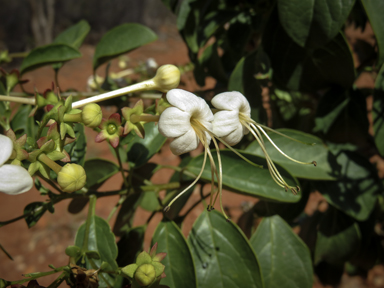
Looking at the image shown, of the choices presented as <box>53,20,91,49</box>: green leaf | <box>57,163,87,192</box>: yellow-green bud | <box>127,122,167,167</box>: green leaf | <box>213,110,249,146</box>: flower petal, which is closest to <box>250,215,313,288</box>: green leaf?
<box>127,122,167,167</box>: green leaf

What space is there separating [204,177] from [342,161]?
1.48ft

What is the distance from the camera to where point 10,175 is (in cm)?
44

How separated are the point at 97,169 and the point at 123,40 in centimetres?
39

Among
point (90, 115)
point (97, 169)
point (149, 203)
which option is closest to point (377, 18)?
point (90, 115)

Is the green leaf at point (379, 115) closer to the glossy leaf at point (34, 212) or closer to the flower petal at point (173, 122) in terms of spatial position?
the flower petal at point (173, 122)

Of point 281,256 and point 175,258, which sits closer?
point 175,258

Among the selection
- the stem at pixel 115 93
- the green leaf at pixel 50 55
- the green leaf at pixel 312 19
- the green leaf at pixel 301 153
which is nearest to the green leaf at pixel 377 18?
the green leaf at pixel 312 19

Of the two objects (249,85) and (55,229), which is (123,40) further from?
(55,229)

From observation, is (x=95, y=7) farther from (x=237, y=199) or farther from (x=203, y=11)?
(x=203, y=11)

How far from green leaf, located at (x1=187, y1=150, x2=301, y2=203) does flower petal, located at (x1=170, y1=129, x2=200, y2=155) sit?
21 cm

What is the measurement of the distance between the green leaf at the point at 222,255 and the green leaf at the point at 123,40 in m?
0.52

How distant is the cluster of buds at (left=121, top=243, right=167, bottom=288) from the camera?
51cm

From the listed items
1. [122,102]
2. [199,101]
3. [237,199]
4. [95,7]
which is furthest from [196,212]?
[95,7]

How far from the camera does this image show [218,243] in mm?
806
